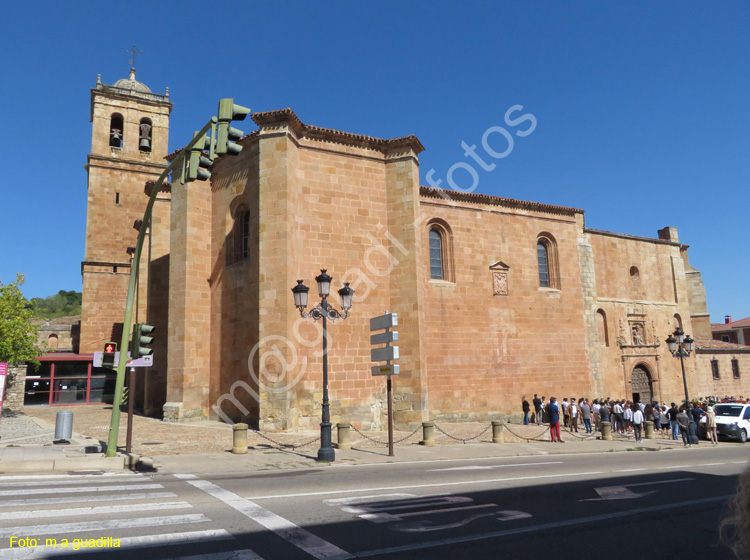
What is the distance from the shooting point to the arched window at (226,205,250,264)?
20062mm

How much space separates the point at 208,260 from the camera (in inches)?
808

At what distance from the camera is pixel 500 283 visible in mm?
25531

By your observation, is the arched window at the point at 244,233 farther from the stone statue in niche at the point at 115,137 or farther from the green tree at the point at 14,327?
the stone statue in niche at the point at 115,137

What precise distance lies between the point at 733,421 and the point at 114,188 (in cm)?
3434

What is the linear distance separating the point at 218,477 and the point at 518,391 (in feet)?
59.6

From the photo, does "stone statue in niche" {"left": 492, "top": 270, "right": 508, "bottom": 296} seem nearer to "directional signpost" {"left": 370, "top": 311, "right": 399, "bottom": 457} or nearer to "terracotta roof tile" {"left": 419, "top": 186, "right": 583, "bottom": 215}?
"terracotta roof tile" {"left": 419, "top": 186, "right": 583, "bottom": 215}

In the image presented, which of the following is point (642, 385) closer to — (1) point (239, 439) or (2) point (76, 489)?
(1) point (239, 439)

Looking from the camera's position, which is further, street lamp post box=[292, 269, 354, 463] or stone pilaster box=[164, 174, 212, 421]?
stone pilaster box=[164, 174, 212, 421]

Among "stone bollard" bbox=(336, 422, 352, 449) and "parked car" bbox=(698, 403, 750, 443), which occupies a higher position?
"stone bollard" bbox=(336, 422, 352, 449)

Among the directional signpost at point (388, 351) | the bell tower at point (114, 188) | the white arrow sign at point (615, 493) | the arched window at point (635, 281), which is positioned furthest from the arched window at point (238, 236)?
the arched window at point (635, 281)

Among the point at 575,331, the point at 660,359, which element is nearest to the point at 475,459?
the point at 575,331

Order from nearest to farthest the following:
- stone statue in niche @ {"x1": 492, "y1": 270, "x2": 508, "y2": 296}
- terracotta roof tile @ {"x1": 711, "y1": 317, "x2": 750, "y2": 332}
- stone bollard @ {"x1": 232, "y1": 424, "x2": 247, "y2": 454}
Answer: stone bollard @ {"x1": 232, "y1": 424, "x2": 247, "y2": 454}
stone statue in niche @ {"x1": 492, "y1": 270, "x2": 508, "y2": 296}
terracotta roof tile @ {"x1": 711, "y1": 317, "x2": 750, "y2": 332}

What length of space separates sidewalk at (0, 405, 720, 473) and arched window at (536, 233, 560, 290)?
8.45m

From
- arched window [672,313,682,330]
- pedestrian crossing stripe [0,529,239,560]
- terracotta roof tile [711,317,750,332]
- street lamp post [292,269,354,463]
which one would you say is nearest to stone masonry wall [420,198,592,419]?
arched window [672,313,682,330]
